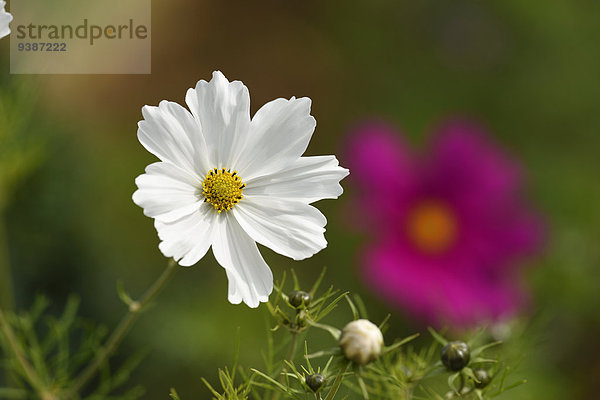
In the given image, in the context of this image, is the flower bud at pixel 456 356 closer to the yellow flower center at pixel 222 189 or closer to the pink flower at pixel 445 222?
the yellow flower center at pixel 222 189

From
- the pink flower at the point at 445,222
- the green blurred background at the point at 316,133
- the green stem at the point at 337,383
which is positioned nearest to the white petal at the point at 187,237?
the green stem at the point at 337,383

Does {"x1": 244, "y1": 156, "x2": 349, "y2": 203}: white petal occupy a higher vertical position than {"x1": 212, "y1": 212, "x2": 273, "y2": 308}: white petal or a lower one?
higher

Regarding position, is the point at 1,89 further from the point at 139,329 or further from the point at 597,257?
the point at 597,257

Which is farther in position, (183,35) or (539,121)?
(183,35)

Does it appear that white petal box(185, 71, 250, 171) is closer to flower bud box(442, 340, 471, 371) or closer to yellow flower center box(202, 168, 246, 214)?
yellow flower center box(202, 168, 246, 214)

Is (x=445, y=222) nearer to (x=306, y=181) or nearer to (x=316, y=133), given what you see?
(x=316, y=133)

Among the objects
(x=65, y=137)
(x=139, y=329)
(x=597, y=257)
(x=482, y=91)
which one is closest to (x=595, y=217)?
(x=597, y=257)

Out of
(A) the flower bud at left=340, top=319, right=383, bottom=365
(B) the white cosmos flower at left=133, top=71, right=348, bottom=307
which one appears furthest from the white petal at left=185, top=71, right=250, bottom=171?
(A) the flower bud at left=340, top=319, right=383, bottom=365
